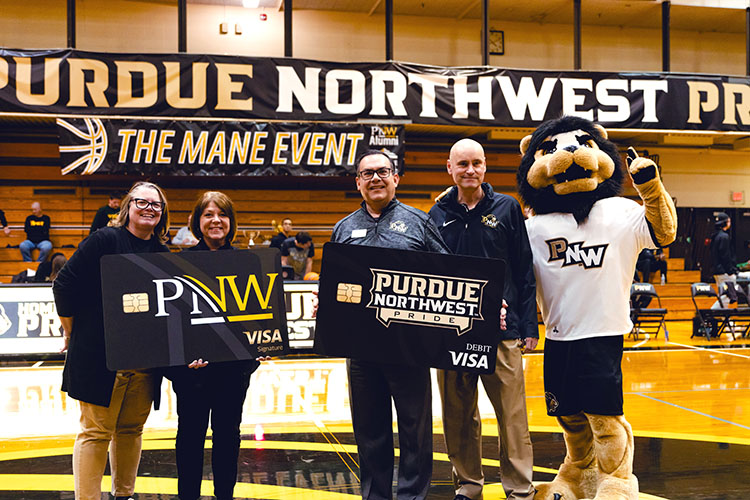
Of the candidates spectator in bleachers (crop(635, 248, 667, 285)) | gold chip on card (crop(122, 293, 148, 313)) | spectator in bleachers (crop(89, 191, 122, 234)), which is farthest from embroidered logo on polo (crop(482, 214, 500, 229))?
spectator in bleachers (crop(635, 248, 667, 285))

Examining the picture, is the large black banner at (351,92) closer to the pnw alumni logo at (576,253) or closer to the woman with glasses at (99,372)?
the woman with glasses at (99,372)

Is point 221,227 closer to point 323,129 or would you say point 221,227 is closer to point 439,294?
point 439,294

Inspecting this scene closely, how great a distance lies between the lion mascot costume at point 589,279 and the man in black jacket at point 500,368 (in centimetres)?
11

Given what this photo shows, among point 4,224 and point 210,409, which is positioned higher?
point 4,224

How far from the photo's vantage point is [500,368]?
3428 millimetres

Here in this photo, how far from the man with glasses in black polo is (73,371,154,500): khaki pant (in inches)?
41.2

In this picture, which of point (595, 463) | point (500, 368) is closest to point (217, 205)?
point (500, 368)

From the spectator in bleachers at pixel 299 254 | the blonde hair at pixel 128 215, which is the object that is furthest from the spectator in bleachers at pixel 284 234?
the blonde hair at pixel 128 215

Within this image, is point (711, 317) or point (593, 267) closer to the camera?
point (593, 267)

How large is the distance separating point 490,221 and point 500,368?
2.50 feet

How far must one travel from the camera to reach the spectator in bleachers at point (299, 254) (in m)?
11.2

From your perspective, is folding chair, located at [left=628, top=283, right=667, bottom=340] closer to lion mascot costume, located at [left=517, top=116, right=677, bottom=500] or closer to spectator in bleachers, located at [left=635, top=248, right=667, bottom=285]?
spectator in bleachers, located at [left=635, top=248, right=667, bottom=285]

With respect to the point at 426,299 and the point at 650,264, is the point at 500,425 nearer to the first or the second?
the point at 426,299

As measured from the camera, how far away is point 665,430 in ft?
16.8
